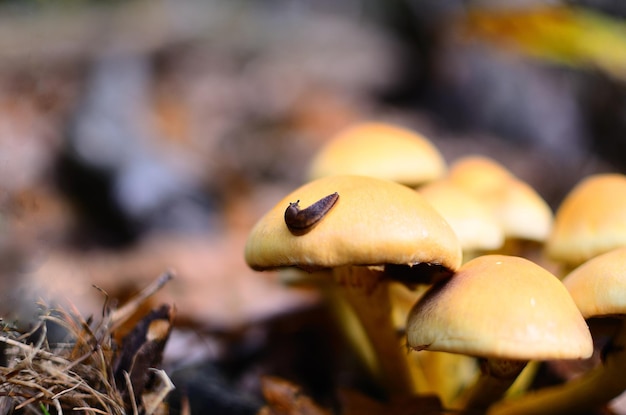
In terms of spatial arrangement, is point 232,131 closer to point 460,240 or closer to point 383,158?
point 383,158

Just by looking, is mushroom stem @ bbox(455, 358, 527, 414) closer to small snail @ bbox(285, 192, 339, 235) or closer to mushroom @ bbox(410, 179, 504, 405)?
mushroom @ bbox(410, 179, 504, 405)

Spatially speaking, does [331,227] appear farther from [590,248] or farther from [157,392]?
[590,248]

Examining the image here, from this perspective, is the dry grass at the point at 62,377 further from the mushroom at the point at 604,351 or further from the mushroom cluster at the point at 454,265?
the mushroom at the point at 604,351

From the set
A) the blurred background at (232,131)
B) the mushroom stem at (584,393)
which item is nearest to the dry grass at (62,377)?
Result: the blurred background at (232,131)

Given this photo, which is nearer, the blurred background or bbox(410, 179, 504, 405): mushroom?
bbox(410, 179, 504, 405): mushroom

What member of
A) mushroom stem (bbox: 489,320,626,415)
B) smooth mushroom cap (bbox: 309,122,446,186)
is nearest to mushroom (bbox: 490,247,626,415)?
mushroom stem (bbox: 489,320,626,415)

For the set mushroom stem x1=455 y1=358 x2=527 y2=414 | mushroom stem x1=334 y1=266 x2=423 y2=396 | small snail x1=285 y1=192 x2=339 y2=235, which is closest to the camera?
small snail x1=285 y1=192 x2=339 y2=235
